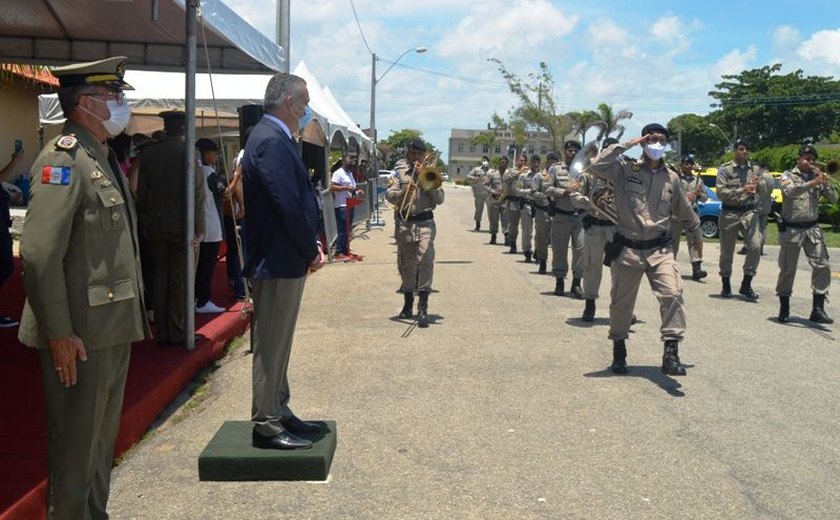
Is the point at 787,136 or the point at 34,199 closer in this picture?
the point at 34,199

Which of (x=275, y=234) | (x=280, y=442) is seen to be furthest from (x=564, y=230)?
(x=275, y=234)

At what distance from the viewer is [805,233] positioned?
10.2 meters

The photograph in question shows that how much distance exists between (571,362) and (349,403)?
7.94ft

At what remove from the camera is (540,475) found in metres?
4.93

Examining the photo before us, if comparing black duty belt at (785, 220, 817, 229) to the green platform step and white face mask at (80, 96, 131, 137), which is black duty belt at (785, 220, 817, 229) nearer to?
the green platform step

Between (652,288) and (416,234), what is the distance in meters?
3.20

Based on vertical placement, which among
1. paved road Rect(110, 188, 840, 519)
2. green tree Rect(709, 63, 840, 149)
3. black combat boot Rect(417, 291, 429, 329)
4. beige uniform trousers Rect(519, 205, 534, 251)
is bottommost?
paved road Rect(110, 188, 840, 519)

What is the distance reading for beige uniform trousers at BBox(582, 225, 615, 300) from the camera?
9.93 m

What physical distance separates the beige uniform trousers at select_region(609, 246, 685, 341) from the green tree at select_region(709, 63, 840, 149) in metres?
77.3

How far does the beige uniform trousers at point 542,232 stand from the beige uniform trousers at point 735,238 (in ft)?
8.69

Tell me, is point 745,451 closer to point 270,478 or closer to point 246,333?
point 270,478

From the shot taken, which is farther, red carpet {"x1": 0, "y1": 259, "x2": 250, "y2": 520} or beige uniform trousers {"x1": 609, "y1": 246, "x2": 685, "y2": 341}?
beige uniform trousers {"x1": 609, "y1": 246, "x2": 685, "y2": 341}

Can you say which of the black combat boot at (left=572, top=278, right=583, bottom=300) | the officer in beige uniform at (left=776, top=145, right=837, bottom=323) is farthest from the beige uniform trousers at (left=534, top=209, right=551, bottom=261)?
the officer in beige uniform at (left=776, top=145, right=837, bottom=323)

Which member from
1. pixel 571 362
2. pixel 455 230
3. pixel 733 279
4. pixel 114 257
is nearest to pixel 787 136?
pixel 455 230
